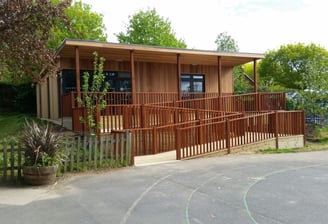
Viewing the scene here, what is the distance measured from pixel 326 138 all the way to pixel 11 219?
1520 cm

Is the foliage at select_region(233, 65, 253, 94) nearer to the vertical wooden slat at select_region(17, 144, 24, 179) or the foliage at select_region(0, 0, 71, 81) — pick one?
the foliage at select_region(0, 0, 71, 81)

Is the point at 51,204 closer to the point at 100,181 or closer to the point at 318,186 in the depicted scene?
the point at 100,181

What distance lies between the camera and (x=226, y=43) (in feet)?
128

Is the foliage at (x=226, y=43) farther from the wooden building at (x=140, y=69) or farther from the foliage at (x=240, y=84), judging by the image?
the wooden building at (x=140, y=69)

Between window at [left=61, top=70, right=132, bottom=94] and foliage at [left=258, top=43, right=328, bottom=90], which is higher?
foliage at [left=258, top=43, right=328, bottom=90]

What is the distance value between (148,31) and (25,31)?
26577mm

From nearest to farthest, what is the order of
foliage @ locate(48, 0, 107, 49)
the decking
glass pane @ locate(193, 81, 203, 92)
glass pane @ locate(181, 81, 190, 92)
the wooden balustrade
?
the wooden balustrade → the decking → glass pane @ locate(181, 81, 190, 92) → glass pane @ locate(193, 81, 203, 92) → foliage @ locate(48, 0, 107, 49)

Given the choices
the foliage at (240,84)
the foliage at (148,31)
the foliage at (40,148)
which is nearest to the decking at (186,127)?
the foliage at (40,148)

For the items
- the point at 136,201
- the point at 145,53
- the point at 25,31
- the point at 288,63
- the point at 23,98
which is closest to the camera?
the point at 136,201

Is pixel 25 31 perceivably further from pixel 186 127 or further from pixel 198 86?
pixel 198 86

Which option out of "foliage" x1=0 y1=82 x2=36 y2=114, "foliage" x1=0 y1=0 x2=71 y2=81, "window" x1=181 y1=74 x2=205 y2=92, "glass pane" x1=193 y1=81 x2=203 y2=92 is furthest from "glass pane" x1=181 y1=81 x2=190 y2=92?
"foliage" x1=0 y1=0 x2=71 y2=81

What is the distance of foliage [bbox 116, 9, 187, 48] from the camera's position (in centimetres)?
3222

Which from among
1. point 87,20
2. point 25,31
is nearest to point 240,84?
point 87,20

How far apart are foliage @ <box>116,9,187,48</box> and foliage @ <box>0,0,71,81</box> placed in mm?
24922
